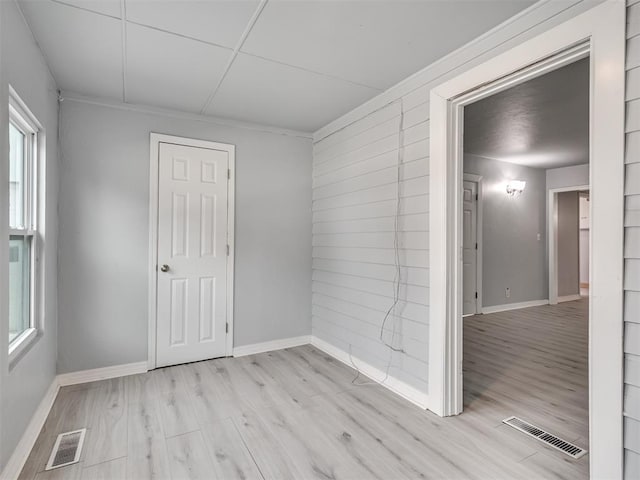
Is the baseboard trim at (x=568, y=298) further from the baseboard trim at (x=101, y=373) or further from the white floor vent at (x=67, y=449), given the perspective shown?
the white floor vent at (x=67, y=449)

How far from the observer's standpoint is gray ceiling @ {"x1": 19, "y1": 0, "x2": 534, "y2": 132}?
6.01 feet

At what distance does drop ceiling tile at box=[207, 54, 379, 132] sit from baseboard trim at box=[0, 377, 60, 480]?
2582mm

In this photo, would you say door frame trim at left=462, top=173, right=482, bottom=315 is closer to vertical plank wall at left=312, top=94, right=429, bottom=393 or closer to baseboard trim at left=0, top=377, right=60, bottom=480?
vertical plank wall at left=312, top=94, right=429, bottom=393

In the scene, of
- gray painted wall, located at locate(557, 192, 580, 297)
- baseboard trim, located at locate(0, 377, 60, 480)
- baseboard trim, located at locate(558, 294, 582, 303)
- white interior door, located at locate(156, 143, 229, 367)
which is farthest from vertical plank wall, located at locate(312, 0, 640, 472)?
baseboard trim, located at locate(558, 294, 582, 303)

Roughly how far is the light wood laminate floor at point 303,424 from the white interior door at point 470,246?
1.89 m

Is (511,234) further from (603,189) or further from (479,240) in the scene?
(603,189)

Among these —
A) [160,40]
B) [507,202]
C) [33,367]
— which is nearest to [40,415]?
[33,367]

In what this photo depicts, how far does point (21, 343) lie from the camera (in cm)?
196

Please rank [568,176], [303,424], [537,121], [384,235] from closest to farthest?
[303,424], [384,235], [537,121], [568,176]

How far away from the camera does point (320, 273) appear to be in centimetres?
385

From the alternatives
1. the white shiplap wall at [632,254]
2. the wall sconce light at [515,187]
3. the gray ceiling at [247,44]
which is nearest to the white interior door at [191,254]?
the gray ceiling at [247,44]

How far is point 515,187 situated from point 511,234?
78 cm

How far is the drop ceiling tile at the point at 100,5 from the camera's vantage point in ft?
5.85

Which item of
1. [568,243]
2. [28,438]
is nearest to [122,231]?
[28,438]
